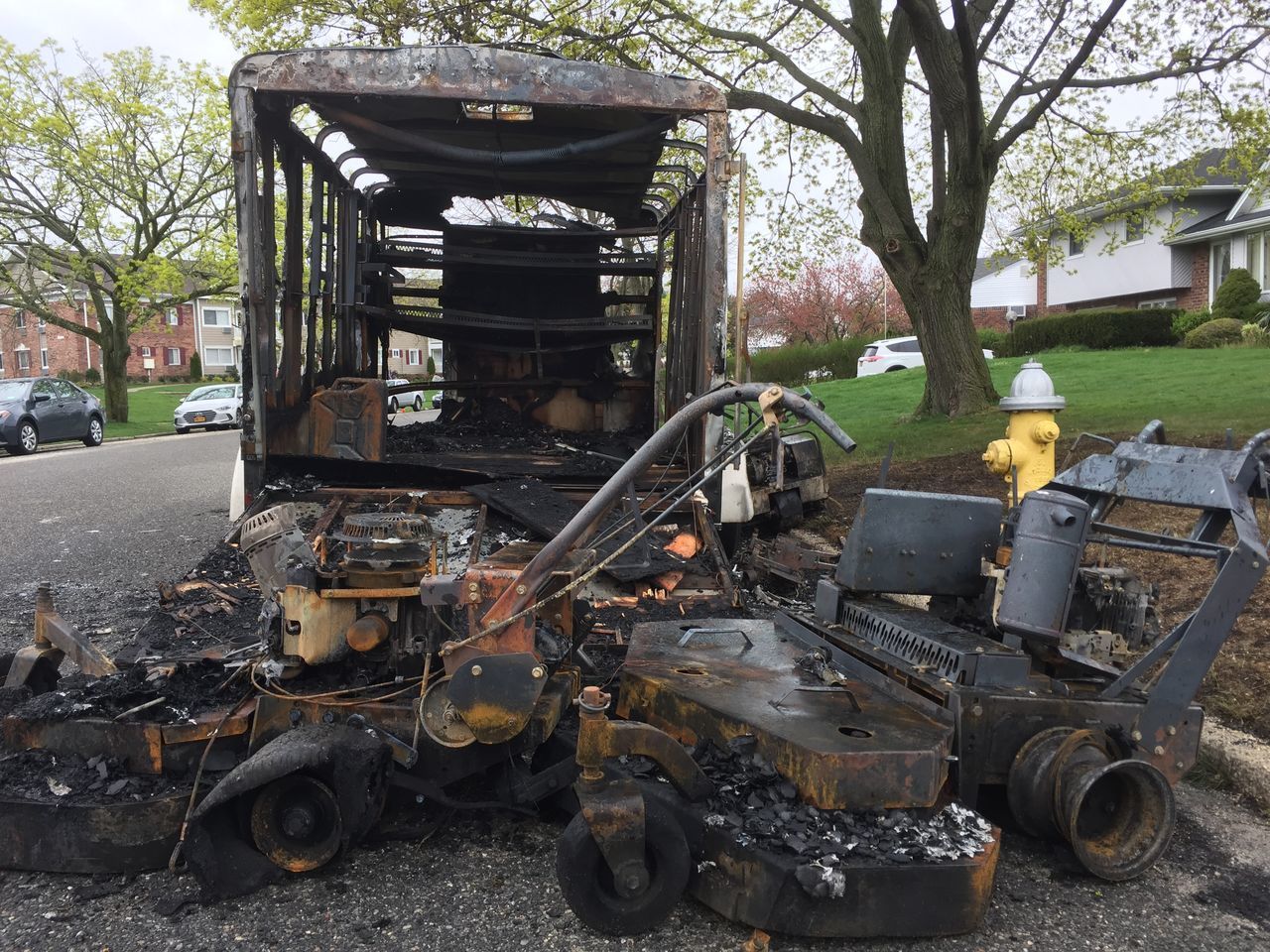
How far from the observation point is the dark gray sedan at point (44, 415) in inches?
720

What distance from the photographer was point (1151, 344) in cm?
2530

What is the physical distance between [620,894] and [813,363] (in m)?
29.4

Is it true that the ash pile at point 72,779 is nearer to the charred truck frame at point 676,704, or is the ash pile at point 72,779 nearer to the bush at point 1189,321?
the charred truck frame at point 676,704

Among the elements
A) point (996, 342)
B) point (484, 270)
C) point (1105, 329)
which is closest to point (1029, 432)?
point (484, 270)

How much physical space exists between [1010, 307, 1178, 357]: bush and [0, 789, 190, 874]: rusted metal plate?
87.3ft

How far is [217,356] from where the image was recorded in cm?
6184

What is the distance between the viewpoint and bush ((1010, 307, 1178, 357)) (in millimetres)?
25156

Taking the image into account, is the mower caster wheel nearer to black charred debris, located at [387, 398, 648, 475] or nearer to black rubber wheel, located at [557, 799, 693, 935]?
black rubber wheel, located at [557, 799, 693, 935]

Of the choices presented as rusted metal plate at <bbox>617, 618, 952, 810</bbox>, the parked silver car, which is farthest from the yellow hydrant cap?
the parked silver car

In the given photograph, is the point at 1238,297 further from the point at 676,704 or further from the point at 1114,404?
the point at 676,704

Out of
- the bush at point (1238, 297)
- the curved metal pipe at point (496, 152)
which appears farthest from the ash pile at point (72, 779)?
the bush at point (1238, 297)

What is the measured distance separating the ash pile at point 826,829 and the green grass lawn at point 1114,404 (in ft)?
→ 22.9

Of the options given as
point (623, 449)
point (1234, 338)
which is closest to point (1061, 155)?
point (1234, 338)

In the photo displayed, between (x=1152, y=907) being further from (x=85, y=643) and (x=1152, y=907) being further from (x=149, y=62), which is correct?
(x=149, y=62)
